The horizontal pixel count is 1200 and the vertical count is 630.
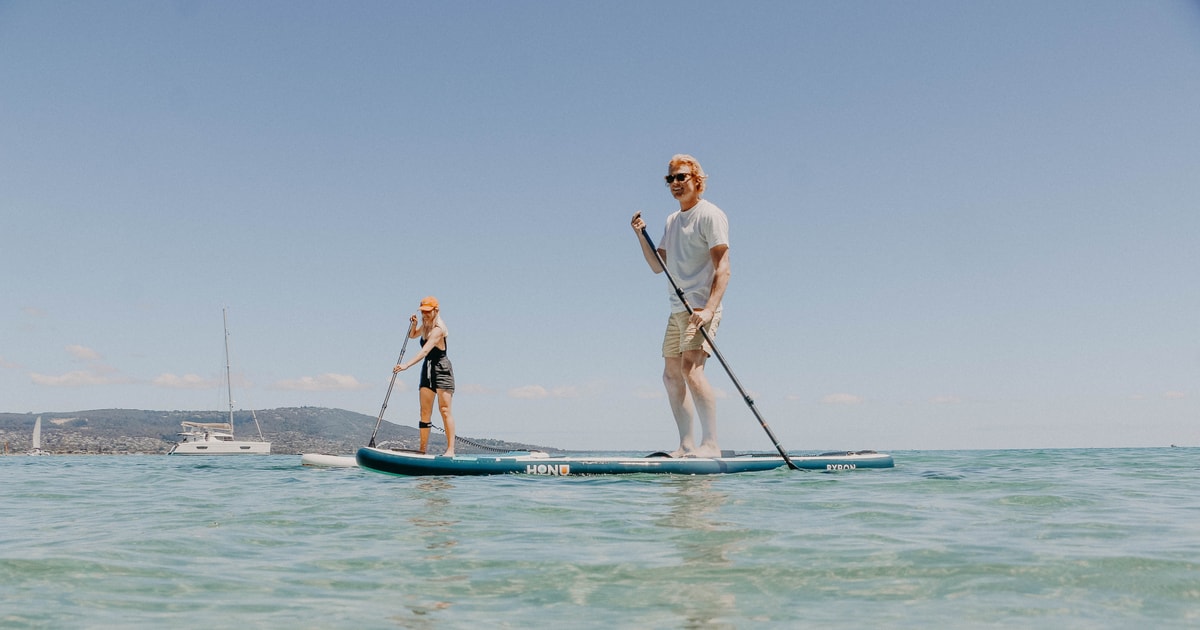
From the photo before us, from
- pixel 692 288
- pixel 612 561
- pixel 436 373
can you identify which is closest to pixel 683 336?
pixel 692 288

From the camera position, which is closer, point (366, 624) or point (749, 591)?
point (366, 624)

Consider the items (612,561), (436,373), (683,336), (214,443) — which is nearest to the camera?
(612,561)

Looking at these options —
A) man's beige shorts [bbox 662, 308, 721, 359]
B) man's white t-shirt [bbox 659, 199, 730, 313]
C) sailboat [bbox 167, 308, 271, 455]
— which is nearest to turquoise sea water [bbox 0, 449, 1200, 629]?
man's beige shorts [bbox 662, 308, 721, 359]

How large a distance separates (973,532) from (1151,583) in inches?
53.0

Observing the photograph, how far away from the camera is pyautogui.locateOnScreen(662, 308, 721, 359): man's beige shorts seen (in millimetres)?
9461

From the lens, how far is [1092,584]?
361 centimetres

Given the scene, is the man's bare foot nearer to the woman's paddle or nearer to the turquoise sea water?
the woman's paddle

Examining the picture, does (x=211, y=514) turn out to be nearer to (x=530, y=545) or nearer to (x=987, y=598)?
(x=530, y=545)

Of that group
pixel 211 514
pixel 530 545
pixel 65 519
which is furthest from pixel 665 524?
pixel 65 519

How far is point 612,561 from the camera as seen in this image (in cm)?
411

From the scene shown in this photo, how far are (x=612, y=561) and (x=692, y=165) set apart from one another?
677cm

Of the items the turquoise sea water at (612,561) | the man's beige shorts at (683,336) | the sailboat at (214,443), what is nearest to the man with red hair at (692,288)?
the man's beige shorts at (683,336)

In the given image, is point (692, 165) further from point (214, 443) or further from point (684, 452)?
point (214, 443)

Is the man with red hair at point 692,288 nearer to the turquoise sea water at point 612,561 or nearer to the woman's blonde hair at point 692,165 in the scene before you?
the woman's blonde hair at point 692,165
